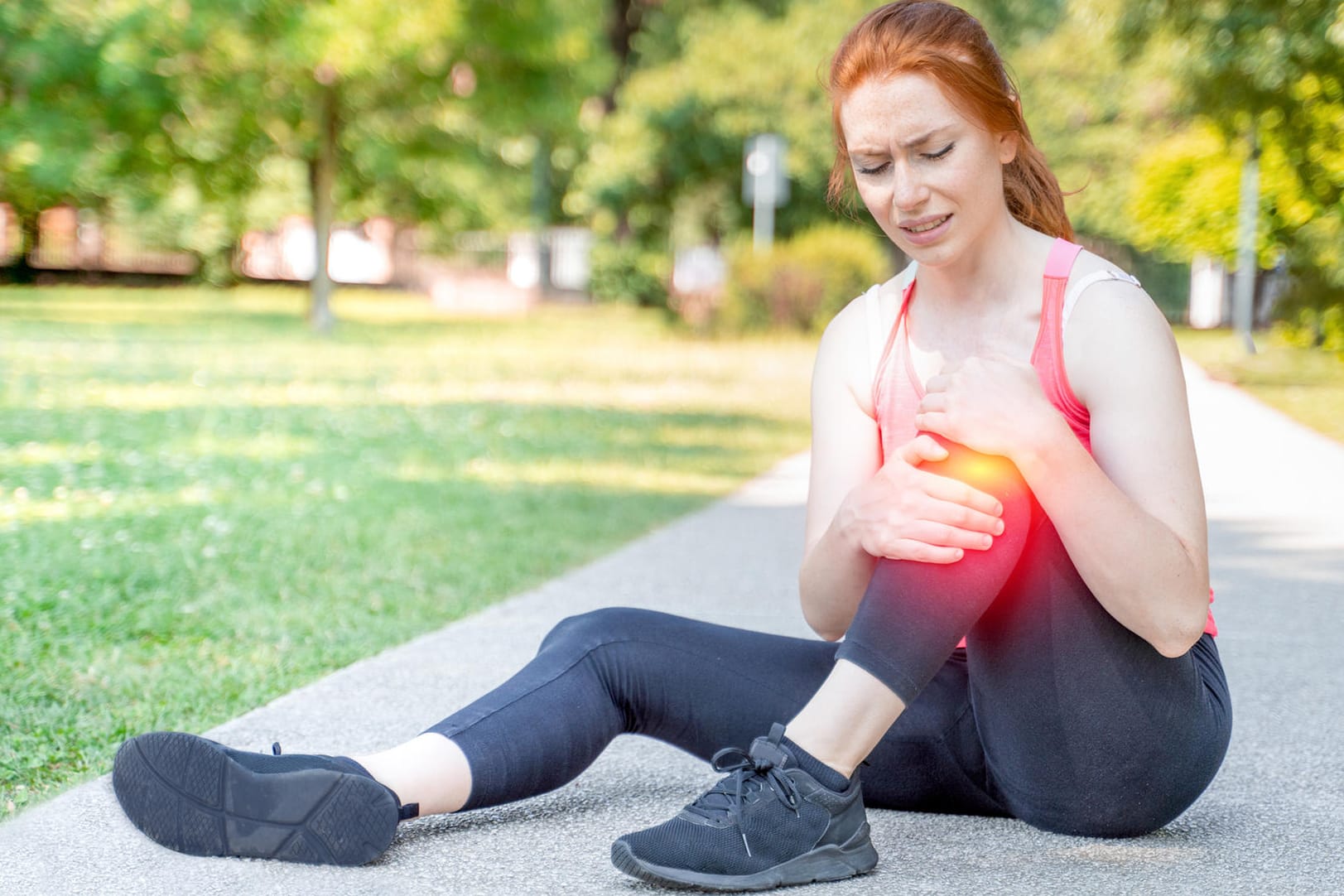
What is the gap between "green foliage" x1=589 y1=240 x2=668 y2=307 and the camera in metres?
31.2

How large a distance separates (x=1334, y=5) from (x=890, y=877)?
10214mm

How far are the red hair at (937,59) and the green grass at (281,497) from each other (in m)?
1.98

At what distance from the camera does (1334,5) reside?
10.9m

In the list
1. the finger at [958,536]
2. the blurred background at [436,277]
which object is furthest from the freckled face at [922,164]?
the blurred background at [436,277]

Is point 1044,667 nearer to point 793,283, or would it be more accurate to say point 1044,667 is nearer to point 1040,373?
point 1040,373

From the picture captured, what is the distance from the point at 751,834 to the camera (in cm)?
231

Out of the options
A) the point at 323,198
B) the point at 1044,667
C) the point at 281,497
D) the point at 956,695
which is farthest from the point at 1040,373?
the point at 323,198

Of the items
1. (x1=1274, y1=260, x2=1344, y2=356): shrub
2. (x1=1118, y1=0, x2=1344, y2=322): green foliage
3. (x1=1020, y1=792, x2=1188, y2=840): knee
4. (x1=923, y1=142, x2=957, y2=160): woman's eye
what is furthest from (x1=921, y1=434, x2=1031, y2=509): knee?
(x1=1274, y1=260, x2=1344, y2=356): shrub

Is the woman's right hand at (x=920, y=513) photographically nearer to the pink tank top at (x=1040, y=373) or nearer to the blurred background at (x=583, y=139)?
the pink tank top at (x=1040, y=373)

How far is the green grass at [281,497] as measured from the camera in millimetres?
3861

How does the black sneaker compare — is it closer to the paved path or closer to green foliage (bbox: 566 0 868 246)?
the paved path

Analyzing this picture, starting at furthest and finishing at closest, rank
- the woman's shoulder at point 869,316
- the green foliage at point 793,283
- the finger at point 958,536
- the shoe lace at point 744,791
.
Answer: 1. the green foliage at point 793,283
2. the woman's shoulder at point 869,316
3. the shoe lace at point 744,791
4. the finger at point 958,536

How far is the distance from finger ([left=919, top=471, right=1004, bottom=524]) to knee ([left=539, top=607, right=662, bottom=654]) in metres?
0.64

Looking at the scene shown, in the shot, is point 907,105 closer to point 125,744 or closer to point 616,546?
point 125,744
